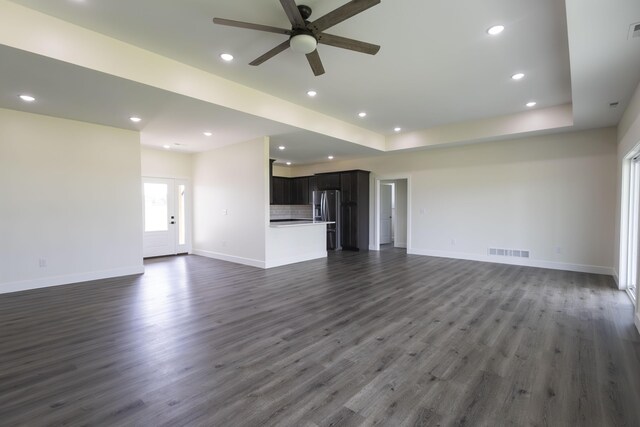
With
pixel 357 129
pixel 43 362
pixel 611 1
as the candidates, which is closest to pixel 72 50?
pixel 43 362

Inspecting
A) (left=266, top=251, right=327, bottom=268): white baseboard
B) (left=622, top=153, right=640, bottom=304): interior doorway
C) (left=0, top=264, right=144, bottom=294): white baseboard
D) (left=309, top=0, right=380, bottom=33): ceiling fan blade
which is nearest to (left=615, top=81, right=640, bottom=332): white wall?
(left=622, top=153, right=640, bottom=304): interior doorway

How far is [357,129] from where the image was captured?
6.78 meters

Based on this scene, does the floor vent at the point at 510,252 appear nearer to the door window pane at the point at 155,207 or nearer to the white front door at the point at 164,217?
the white front door at the point at 164,217

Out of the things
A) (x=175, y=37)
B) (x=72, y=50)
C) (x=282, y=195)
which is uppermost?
(x=175, y=37)

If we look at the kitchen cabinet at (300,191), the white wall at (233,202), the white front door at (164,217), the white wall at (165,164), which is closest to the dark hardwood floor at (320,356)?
the white wall at (233,202)

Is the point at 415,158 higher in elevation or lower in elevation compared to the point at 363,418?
higher

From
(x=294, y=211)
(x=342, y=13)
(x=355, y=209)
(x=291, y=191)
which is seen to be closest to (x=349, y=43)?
(x=342, y=13)

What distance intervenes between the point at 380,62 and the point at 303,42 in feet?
4.51

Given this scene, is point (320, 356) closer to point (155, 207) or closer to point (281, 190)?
point (155, 207)

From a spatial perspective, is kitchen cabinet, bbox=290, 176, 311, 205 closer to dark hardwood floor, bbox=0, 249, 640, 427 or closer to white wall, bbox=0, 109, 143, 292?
white wall, bbox=0, 109, 143, 292

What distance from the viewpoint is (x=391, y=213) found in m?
10.3

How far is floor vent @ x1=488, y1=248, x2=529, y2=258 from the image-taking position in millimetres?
6231

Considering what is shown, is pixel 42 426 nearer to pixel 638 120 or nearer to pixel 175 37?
pixel 175 37

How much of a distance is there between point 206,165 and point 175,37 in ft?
15.0
